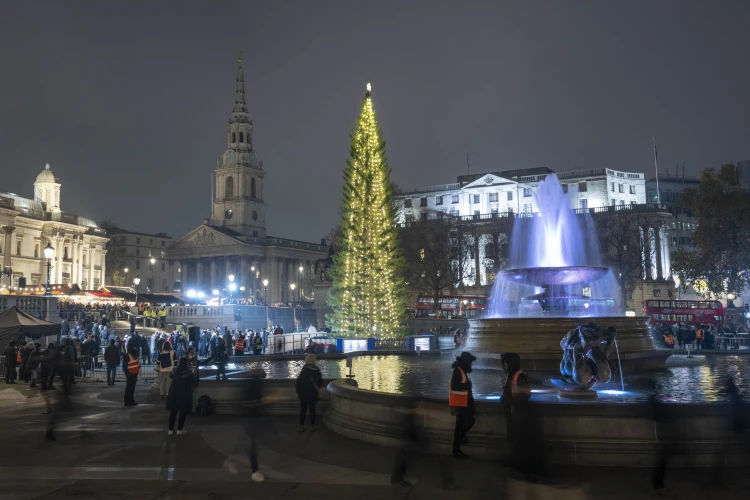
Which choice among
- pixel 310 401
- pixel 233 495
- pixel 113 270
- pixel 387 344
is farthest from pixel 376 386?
pixel 113 270

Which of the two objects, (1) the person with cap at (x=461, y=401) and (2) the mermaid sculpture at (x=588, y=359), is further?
(2) the mermaid sculpture at (x=588, y=359)

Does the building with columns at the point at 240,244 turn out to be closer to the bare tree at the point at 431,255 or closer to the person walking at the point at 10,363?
the bare tree at the point at 431,255

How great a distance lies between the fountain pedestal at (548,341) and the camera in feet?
44.9

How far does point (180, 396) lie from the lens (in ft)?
35.2

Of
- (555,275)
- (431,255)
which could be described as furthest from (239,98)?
(555,275)

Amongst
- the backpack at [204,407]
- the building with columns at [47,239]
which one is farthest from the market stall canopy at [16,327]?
the building with columns at [47,239]

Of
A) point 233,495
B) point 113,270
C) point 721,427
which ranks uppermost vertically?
point 113,270

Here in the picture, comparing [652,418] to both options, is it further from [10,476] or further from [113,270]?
[113,270]

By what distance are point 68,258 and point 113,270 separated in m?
24.1

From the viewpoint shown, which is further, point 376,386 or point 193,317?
point 193,317

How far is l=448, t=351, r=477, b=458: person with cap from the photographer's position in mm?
8156

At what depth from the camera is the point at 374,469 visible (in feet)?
27.0

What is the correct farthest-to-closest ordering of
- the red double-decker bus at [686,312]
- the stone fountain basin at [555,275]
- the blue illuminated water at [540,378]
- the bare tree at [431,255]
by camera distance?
the bare tree at [431,255]
the red double-decker bus at [686,312]
the stone fountain basin at [555,275]
the blue illuminated water at [540,378]

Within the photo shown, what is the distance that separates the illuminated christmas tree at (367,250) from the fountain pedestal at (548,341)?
63.6 feet
